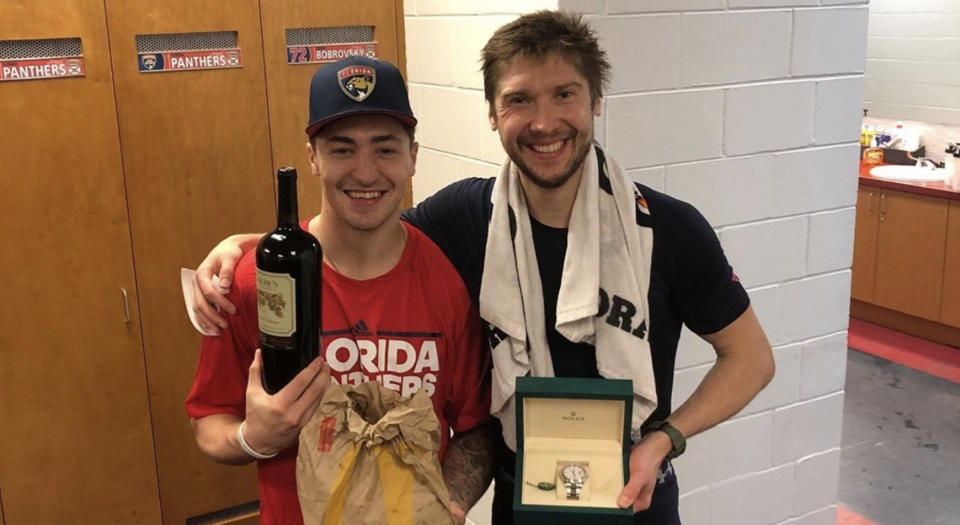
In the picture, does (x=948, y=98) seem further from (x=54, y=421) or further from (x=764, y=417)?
(x=54, y=421)

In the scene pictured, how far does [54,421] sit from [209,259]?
1354 millimetres

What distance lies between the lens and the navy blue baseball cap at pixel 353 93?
1.44 m

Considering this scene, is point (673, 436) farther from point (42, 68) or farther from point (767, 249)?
point (42, 68)

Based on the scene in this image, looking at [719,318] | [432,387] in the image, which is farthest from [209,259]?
[719,318]

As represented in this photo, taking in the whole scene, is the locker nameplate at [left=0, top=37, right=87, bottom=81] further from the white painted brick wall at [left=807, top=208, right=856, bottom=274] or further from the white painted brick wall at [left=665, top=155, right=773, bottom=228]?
the white painted brick wall at [left=807, top=208, right=856, bottom=274]

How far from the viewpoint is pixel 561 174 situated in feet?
5.41

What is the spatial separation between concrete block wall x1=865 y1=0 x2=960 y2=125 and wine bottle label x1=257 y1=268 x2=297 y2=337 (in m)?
Answer: 5.50

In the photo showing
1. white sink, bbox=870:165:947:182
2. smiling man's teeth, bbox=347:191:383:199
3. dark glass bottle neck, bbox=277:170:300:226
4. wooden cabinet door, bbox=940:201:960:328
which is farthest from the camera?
white sink, bbox=870:165:947:182

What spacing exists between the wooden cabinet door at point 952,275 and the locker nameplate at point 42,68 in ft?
15.3

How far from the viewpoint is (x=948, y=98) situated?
5.57m

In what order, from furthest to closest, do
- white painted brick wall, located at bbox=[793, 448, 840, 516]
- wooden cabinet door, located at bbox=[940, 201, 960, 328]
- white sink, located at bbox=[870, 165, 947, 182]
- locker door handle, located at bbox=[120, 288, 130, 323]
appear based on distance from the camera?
1. white sink, located at bbox=[870, 165, 947, 182]
2. wooden cabinet door, located at bbox=[940, 201, 960, 328]
3. white painted brick wall, located at bbox=[793, 448, 840, 516]
4. locker door handle, located at bbox=[120, 288, 130, 323]

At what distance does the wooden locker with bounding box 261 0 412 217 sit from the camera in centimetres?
266

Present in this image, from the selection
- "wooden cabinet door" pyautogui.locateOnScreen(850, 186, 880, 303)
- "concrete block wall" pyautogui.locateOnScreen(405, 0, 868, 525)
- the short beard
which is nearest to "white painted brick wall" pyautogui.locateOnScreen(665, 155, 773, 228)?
"concrete block wall" pyautogui.locateOnScreen(405, 0, 868, 525)

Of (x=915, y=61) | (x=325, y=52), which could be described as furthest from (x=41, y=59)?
(x=915, y=61)
